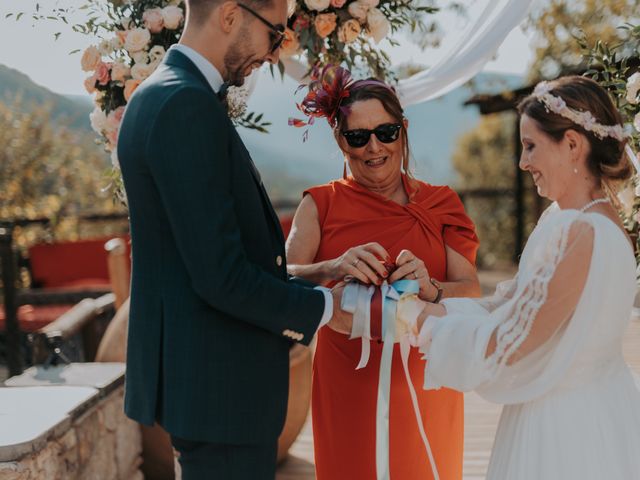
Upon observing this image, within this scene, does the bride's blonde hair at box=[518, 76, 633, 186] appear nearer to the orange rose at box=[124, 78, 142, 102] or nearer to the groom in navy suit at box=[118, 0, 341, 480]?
the groom in navy suit at box=[118, 0, 341, 480]

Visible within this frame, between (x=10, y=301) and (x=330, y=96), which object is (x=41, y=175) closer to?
(x=10, y=301)

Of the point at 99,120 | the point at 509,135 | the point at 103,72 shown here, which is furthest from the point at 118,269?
the point at 509,135

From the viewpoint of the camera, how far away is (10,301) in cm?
499

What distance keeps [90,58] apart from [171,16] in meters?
0.37

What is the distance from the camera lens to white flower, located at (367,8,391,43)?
2.78 m

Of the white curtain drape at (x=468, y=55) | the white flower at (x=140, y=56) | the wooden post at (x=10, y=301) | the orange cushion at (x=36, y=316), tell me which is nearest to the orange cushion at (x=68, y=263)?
the orange cushion at (x=36, y=316)

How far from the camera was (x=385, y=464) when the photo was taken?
1975mm

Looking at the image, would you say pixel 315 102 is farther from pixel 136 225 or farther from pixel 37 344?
pixel 37 344

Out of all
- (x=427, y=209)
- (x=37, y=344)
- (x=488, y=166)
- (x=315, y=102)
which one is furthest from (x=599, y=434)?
(x=488, y=166)

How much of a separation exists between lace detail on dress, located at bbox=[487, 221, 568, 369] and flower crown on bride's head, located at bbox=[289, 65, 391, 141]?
94 centimetres

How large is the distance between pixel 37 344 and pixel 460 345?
9.20 ft

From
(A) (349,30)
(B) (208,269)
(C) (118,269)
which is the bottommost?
(C) (118,269)

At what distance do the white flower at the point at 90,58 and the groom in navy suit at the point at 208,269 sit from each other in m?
1.30

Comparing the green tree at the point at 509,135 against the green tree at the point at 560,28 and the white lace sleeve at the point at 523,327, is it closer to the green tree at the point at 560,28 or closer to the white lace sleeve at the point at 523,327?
the green tree at the point at 560,28
